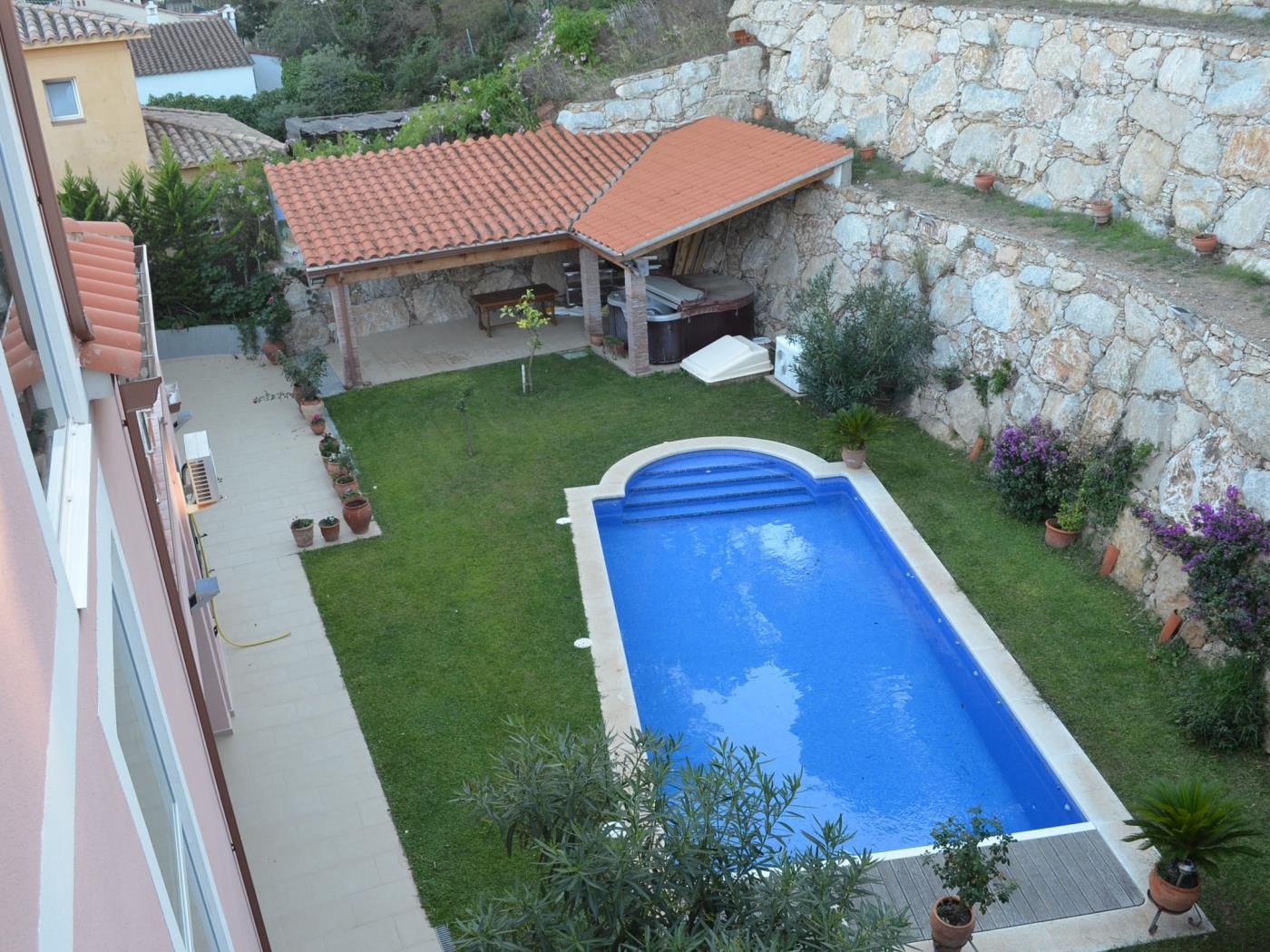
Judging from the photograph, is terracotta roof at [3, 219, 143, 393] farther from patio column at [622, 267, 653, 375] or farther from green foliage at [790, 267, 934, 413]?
patio column at [622, 267, 653, 375]

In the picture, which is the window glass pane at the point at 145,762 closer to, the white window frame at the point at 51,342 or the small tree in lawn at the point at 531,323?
the white window frame at the point at 51,342

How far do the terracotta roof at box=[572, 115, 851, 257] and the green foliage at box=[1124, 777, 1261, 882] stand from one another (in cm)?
1084

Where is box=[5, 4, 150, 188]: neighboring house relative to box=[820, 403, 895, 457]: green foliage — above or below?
above

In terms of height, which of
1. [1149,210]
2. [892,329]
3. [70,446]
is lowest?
[892,329]

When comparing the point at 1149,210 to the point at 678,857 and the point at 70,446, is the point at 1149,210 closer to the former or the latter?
the point at 678,857

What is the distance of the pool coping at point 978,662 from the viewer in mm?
8219

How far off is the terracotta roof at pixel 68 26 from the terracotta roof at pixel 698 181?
394 inches

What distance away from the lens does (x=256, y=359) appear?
19.7 meters

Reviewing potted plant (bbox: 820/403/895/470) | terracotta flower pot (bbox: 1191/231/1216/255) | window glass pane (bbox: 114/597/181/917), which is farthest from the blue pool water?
window glass pane (bbox: 114/597/181/917)

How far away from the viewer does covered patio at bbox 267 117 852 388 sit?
56.1 ft

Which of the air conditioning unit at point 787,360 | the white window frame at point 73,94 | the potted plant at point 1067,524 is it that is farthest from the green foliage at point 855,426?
the white window frame at point 73,94

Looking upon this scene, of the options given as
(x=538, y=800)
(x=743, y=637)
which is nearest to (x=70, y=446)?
(x=538, y=800)

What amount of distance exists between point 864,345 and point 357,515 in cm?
733

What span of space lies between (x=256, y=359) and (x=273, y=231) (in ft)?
8.07
